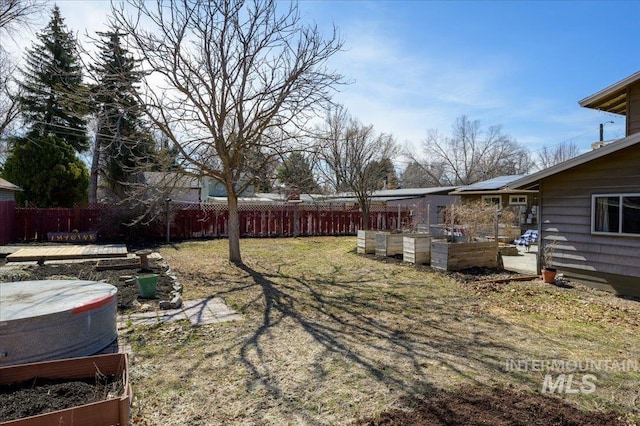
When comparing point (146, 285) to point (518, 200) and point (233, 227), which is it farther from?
point (518, 200)

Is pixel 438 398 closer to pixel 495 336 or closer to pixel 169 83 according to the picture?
pixel 495 336

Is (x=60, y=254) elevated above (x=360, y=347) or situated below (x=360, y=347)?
above

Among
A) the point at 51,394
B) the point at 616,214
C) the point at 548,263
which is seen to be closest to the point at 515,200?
the point at 548,263

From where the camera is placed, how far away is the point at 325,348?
3.85 metres

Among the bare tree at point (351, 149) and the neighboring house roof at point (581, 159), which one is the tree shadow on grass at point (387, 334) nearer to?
the neighboring house roof at point (581, 159)

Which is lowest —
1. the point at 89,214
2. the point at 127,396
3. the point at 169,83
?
the point at 127,396

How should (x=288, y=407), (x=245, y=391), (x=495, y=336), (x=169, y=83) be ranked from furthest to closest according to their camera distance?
1. (x=169, y=83)
2. (x=495, y=336)
3. (x=245, y=391)
4. (x=288, y=407)

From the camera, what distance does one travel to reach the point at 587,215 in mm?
6984

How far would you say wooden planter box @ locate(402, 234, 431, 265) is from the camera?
359 inches

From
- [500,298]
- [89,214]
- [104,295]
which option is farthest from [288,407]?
[89,214]

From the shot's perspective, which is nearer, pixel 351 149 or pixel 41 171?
pixel 41 171

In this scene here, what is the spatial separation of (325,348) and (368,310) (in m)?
1.58

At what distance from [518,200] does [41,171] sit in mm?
22477


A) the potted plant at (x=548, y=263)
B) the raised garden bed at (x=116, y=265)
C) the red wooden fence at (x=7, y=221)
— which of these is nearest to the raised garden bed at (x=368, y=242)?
the potted plant at (x=548, y=263)
